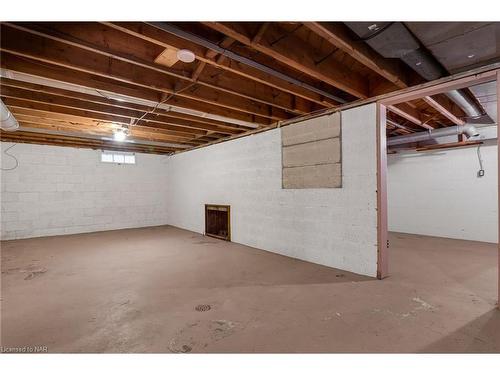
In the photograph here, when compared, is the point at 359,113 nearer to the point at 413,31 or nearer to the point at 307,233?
the point at 413,31

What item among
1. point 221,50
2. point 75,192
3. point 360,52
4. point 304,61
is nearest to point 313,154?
point 304,61

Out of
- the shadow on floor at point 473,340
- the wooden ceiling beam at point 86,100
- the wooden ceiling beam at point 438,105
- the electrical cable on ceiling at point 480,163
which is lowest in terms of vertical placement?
the shadow on floor at point 473,340

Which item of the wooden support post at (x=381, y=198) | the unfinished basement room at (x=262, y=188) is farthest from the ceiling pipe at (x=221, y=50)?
the wooden support post at (x=381, y=198)

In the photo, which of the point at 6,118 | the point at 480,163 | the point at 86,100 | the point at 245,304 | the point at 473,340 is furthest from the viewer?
the point at 480,163

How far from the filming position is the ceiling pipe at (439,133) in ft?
13.6

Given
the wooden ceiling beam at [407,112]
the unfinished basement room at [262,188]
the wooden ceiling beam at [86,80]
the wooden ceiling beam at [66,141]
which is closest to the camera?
the unfinished basement room at [262,188]

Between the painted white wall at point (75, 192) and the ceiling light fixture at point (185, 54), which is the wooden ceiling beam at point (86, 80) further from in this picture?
the painted white wall at point (75, 192)

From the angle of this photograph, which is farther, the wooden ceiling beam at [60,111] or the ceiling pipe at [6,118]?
the wooden ceiling beam at [60,111]

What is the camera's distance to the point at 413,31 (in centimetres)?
162

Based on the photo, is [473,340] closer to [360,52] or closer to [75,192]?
[360,52]

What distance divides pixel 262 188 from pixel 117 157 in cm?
475

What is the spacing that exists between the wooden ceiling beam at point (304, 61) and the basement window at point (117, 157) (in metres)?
6.08

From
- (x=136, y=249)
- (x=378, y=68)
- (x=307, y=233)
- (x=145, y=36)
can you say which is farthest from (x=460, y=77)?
(x=136, y=249)

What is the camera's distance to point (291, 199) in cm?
377
